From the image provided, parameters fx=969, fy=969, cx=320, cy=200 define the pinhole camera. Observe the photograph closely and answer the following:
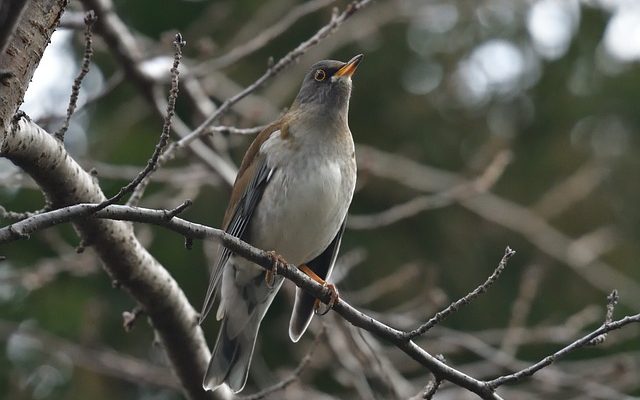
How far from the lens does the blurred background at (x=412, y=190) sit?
7645 millimetres

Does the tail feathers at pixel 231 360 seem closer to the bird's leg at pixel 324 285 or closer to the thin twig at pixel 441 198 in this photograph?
the bird's leg at pixel 324 285

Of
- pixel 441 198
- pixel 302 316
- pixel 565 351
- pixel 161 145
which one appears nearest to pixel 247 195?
pixel 302 316

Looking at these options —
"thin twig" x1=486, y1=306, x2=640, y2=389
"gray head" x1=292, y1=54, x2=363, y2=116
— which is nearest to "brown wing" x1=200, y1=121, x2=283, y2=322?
"gray head" x1=292, y1=54, x2=363, y2=116

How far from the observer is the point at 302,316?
499 cm

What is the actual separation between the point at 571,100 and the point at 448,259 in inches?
92.3

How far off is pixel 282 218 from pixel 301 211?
12 centimetres

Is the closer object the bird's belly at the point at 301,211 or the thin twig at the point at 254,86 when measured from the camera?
the thin twig at the point at 254,86

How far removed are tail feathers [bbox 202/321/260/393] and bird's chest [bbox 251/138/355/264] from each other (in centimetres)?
50

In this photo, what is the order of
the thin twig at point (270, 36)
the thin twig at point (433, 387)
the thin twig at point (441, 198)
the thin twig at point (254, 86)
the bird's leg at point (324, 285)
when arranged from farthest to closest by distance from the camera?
the thin twig at point (441, 198), the thin twig at point (270, 36), the thin twig at point (254, 86), the bird's leg at point (324, 285), the thin twig at point (433, 387)

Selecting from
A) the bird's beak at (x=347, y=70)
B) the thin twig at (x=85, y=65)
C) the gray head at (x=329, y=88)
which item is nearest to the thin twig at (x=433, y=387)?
the thin twig at (x=85, y=65)

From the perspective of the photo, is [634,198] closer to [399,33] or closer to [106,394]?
[399,33]

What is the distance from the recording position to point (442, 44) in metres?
10.9

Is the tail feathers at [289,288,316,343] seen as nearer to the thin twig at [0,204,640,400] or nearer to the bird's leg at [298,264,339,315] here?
the bird's leg at [298,264,339,315]

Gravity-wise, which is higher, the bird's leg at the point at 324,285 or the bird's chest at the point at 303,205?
the bird's chest at the point at 303,205
